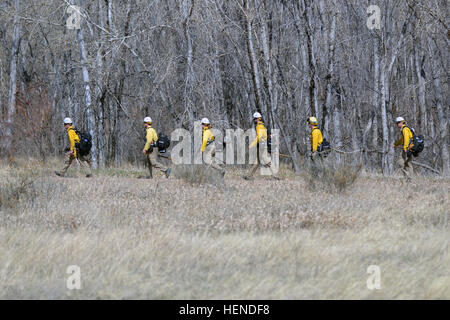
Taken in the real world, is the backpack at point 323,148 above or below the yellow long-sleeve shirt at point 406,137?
below

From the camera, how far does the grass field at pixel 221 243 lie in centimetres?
582

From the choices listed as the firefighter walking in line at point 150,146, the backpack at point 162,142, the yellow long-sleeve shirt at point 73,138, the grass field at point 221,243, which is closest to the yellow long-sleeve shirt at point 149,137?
the firefighter walking in line at point 150,146

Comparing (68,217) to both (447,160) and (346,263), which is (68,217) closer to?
(346,263)

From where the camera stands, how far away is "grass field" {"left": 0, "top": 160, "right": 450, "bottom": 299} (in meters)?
5.82

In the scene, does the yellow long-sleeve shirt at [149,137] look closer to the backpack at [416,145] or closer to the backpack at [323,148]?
the backpack at [323,148]

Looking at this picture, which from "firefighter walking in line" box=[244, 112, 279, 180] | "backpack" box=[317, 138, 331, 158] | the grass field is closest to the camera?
the grass field

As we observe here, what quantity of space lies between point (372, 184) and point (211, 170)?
383 cm

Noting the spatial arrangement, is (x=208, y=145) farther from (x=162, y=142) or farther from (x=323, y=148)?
(x=323, y=148)

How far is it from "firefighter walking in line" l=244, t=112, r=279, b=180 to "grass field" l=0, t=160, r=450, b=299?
12.5ft

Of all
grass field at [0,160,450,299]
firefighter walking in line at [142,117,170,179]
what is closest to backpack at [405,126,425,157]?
grass field at [0,160,450,299]

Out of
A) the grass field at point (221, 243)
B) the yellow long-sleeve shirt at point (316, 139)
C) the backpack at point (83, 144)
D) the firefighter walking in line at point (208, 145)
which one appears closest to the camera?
the grass field at point (221, 243)

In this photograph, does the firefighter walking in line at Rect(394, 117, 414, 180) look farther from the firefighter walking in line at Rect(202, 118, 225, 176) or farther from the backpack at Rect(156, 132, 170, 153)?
the backpack at Rect(156, 132, 170, 153)

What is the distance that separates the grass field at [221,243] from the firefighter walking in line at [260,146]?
3.80 meters

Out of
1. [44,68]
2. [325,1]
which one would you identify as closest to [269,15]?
[325,1]
